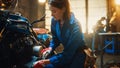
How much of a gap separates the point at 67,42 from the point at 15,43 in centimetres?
181

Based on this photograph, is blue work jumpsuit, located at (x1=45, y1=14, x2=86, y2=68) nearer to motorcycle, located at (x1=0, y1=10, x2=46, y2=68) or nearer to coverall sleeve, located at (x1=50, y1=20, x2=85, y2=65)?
coverall sleeve, located at (x1=50, y1=20, x2=85, y2=65)

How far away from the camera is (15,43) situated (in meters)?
5.19

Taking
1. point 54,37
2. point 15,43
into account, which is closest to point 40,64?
point 54,37

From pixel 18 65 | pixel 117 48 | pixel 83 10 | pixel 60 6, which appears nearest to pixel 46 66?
pixel 60 6

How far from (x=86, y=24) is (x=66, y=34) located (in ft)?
38.3

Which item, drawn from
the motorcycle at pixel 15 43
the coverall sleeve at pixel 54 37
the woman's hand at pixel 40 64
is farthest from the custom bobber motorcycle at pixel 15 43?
the woman's hand at pixel 40 64

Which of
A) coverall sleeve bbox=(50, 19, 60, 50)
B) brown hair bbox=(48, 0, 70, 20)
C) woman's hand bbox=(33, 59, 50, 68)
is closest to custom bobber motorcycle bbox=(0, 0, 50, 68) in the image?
coverall sleeve bbox=(50, 19, 60, 50)

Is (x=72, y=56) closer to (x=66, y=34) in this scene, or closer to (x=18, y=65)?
(x=66, y=34)

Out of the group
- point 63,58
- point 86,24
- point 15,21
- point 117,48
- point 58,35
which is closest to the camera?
point 63,58

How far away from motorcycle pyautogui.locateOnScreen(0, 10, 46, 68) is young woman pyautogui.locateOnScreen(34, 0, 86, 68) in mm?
1122

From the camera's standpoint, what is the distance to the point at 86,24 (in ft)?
50.2

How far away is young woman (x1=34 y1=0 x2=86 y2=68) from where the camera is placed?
3.62 meters

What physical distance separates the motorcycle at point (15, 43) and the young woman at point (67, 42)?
112cm

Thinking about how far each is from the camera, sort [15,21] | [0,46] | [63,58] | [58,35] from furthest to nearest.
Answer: [15,21] → [0,46] → [58,35] → [63,58]
